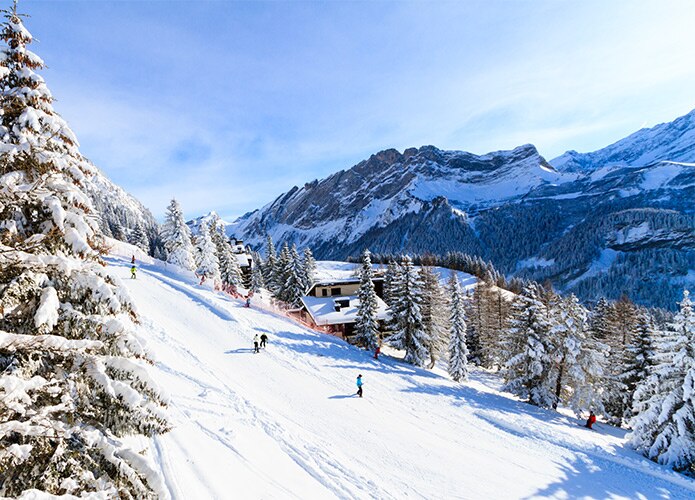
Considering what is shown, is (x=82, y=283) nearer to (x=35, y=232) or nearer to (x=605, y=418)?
(x=35, y=232)

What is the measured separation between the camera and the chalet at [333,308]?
41.7 meters

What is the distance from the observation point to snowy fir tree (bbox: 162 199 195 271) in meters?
47.9

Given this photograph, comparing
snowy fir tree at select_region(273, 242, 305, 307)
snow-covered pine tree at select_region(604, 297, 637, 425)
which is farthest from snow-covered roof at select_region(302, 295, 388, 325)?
snow-covered pine tree at select_region(604, 297, 637, 425)

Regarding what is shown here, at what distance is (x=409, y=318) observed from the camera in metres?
34.0

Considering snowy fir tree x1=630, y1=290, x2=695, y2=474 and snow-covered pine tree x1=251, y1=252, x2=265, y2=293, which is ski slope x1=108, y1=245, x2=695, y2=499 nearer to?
snowy fir tree x1=630, y1=290, x2=695, y2=474

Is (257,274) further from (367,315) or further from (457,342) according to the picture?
(457,342)

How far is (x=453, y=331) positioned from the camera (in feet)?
120

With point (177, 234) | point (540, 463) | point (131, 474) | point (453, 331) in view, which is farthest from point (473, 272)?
point (131, 474)

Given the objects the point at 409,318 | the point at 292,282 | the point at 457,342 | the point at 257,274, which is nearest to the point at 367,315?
the point at 409,318

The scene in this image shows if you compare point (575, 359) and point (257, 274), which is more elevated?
point (257, 274)

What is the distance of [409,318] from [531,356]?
35.0ft

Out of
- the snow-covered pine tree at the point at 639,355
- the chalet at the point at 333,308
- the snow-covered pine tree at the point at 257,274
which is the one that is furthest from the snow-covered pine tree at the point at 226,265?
the snow-covered pine tree at the point at 639,355

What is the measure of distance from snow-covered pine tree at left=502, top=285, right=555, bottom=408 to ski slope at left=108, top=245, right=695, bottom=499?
9.23ft

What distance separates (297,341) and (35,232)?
2304cm
